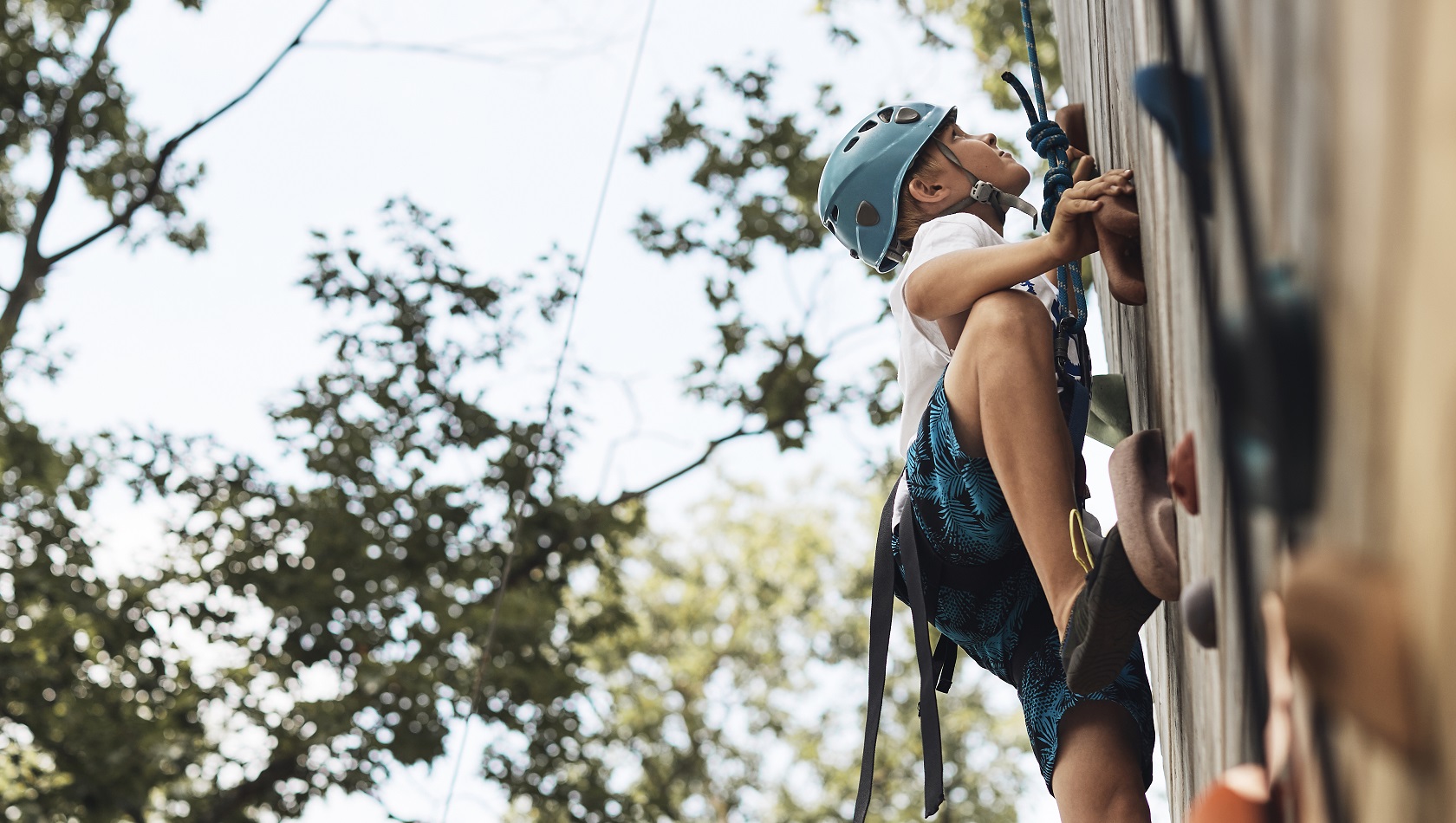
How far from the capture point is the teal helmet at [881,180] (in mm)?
2699

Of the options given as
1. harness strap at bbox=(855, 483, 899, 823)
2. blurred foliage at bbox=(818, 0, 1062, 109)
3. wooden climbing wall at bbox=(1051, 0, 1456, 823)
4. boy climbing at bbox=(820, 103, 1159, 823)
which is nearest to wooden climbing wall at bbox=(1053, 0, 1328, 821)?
wooden climbing wall at bbox=(1051, 0, 1456, 823)

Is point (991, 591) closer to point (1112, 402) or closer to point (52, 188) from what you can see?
point (1112, 402)

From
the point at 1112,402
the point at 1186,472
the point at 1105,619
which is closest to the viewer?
the point at 1186,472

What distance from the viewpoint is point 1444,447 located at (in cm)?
53

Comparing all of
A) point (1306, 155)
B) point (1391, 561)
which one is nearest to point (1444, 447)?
point (1391, 561)

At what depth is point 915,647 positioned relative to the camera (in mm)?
2471

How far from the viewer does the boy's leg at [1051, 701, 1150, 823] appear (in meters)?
2.04

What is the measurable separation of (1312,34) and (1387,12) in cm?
11

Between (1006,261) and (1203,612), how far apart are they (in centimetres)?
91

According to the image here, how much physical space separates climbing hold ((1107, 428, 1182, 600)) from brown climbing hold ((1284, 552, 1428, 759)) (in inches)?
32.3

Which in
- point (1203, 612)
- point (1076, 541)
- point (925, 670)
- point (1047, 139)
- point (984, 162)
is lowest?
point (1203, 612)

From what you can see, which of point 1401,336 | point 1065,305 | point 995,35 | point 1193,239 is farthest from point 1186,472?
point 995,35

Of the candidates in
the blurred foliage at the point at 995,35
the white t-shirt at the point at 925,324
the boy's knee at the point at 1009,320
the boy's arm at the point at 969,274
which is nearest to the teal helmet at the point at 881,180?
the white t-shirt at the point at 925,324

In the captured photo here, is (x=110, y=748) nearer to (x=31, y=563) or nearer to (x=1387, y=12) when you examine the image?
(x=31, y=563)
